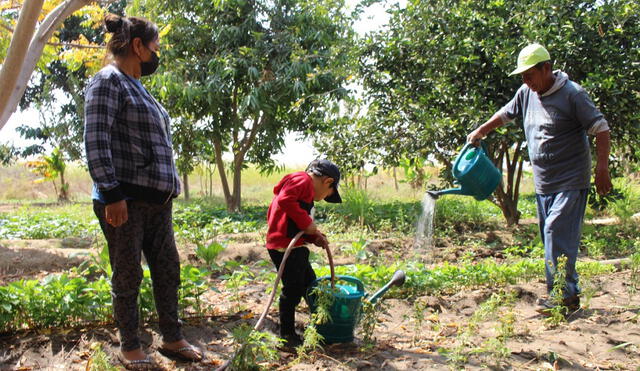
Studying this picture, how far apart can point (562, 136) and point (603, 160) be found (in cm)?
28

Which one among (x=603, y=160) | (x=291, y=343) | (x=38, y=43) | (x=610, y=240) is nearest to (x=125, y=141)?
(x=291, y=343)

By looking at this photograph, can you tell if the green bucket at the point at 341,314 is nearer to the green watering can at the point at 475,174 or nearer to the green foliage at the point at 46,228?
the green watering can at the point at 475,174

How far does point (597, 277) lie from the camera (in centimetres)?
448

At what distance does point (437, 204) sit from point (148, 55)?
5608 mm

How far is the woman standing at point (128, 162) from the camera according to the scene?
2.30m

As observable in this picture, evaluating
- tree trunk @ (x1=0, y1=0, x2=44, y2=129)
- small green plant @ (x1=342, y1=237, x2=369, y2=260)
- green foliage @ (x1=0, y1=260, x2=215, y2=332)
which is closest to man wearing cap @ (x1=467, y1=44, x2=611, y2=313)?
small green plant @ (x1=342, y1=237, x2=369, y2=260)

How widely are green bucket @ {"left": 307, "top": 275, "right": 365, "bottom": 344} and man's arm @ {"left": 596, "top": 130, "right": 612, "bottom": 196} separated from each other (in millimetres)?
1709

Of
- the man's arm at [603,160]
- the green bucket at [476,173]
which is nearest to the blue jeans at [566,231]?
the man's arm at [603,160]

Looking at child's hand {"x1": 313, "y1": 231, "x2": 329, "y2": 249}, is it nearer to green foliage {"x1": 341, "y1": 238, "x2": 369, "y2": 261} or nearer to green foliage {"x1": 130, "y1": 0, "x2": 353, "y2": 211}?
green foliage {"x1": 341, "y1": 238, "x2": 369, "y2": 261}

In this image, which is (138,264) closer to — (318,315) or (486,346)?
(318,315)

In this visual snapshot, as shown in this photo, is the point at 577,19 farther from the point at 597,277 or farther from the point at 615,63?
the point at 597,277

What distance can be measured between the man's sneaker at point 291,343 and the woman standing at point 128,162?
0.69 m

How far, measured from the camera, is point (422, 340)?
10.1ft

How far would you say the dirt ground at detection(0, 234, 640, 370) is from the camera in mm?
2629
